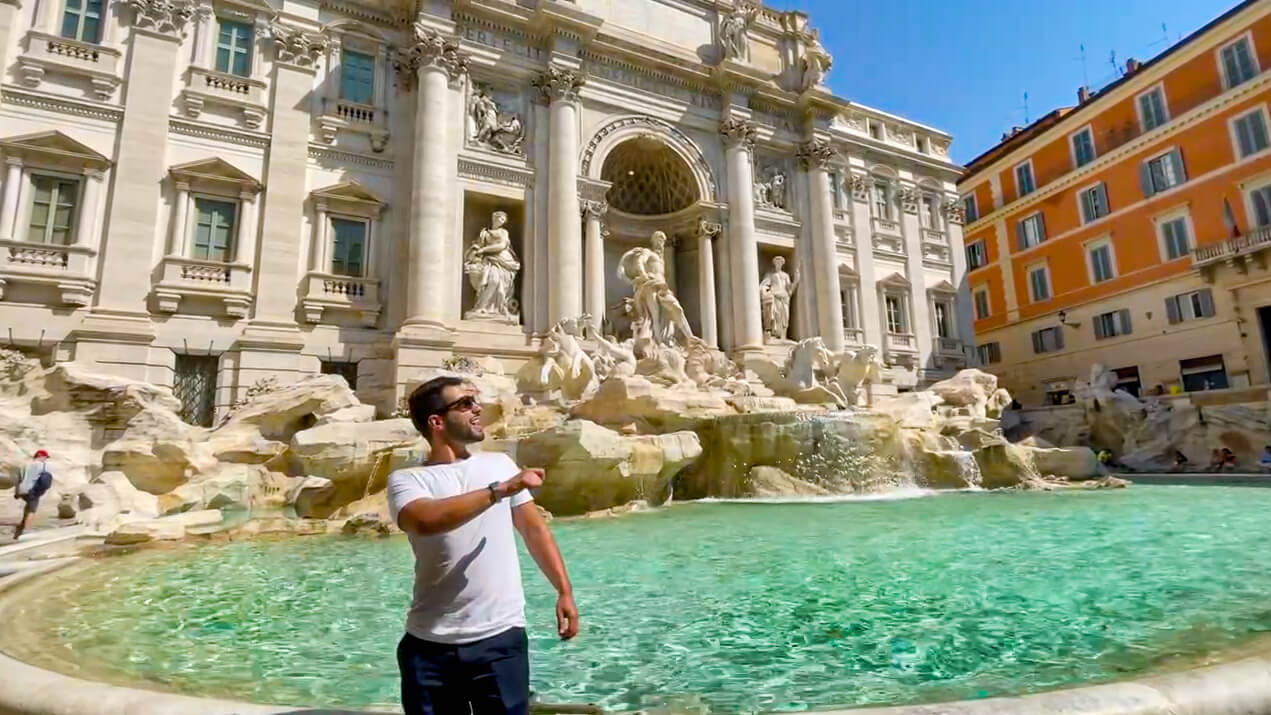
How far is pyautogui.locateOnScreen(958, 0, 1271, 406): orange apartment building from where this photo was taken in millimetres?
19062

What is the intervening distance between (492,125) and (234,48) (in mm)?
5478

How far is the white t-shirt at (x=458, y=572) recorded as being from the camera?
60.7 inches

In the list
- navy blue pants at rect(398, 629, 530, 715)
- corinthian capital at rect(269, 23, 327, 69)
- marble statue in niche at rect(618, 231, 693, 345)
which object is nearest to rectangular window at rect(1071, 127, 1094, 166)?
marble statue in niche at rect(618, 231, 693, 345)

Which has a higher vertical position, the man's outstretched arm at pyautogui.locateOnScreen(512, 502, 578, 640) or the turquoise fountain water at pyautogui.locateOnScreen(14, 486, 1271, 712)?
the man's outstretched arm at pyautogui.locateOnScreen(512, 502, 578, 640)

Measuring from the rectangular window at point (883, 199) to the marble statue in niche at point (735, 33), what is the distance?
269 inches

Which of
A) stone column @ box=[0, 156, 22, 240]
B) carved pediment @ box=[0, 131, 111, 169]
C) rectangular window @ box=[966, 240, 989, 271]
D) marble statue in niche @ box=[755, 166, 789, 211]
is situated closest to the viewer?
stone column @ box=[0, 156, 22, 240]

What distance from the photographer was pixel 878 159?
926 inches

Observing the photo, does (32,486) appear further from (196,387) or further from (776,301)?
(776,301)

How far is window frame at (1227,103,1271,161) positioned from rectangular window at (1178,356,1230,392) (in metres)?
5.95

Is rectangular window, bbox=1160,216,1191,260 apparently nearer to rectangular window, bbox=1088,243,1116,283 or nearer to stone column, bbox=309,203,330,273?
rectangular window, bbox=1088,243,1116,283

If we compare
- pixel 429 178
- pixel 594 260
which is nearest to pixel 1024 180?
pixel 594 260

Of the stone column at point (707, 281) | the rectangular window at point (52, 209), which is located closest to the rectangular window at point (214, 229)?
the rectangular window at point (52, 209)

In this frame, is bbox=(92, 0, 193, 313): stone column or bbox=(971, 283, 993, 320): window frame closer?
bbox=(92, 0, 193, 313): stone column

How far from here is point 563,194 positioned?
15.8 meters
